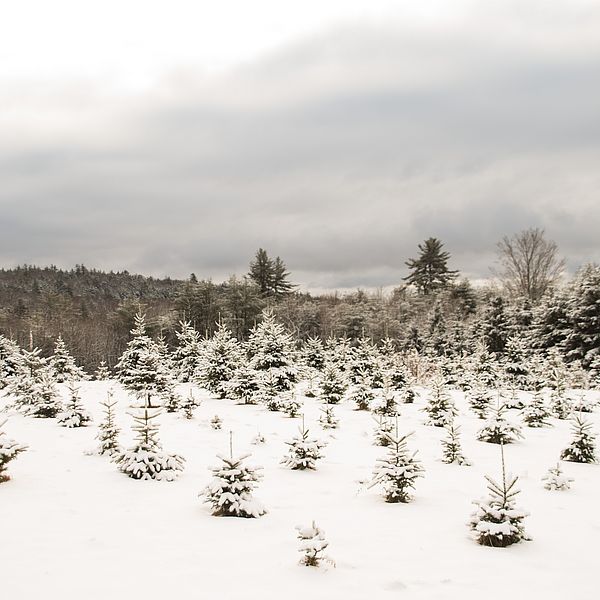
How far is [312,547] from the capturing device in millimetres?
4469

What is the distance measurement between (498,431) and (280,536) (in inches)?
298

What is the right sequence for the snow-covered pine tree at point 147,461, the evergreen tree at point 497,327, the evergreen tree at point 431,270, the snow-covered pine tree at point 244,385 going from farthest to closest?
the evergreen tree at point 431,270
the evergreen tree at point 497,327
the snow-covered pine tree at point 244,385
the snow-covered pine tree at point 147,461

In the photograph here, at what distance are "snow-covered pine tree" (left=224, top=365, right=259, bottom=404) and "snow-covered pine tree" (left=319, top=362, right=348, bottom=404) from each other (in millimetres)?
2368

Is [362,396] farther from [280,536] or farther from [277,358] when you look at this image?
[280,536]

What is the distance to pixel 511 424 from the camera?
11.1 meters

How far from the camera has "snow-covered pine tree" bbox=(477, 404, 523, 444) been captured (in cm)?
1100

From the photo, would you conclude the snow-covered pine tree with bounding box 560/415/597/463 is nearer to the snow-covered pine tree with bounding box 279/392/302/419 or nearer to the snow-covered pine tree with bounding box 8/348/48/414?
the snow-covered pine tree with bounding box 279/392/302/419

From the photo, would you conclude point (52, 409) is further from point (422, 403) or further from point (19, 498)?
point (422, 403)

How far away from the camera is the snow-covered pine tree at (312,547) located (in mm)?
4480

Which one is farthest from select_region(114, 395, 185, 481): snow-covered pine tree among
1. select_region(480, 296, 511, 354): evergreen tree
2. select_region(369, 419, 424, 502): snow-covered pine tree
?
select_region(480, 296, 511, 354): evergreen tree

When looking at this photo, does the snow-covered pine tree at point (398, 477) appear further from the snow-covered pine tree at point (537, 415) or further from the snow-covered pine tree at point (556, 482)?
the snow-covered pine tree at point (537, 415)

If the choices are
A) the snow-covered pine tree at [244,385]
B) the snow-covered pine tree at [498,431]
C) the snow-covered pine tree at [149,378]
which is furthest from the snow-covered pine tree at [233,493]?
the snow-covered pine tree at [244,385]

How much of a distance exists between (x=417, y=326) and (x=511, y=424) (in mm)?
28057

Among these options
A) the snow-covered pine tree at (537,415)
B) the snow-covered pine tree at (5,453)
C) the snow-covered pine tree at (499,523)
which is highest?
the snow-covered pine tree at (5,453)
